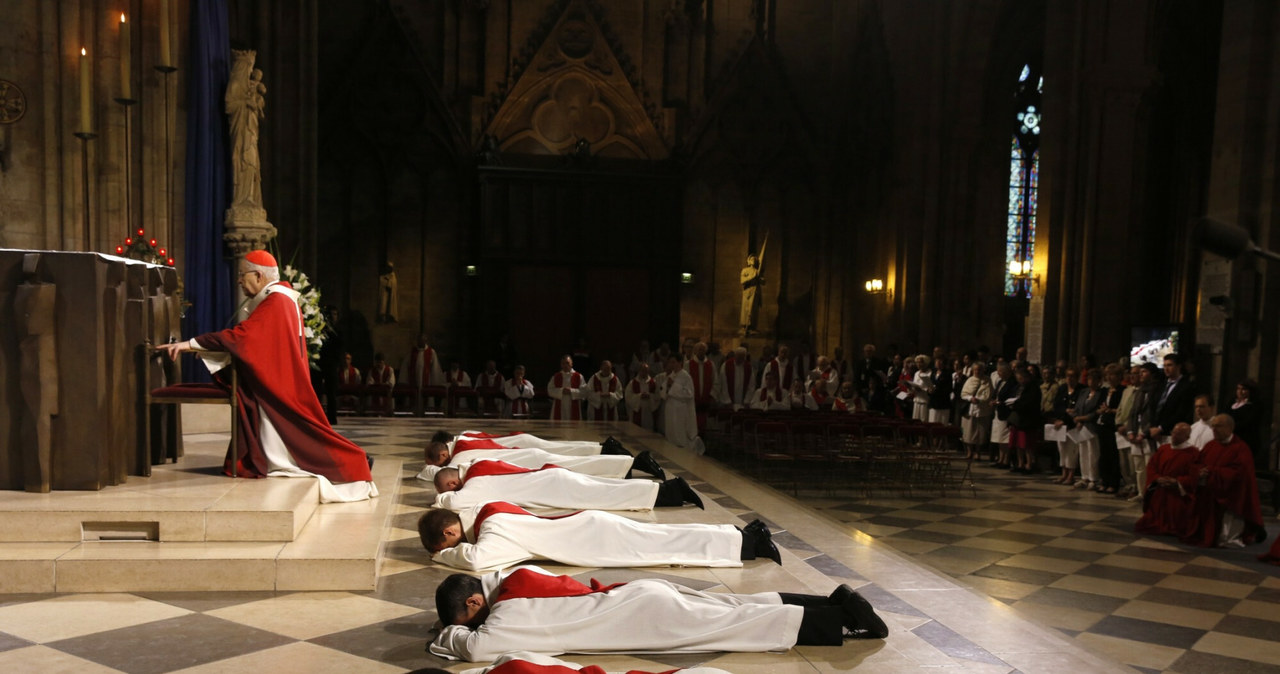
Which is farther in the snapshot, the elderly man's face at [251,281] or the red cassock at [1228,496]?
the red cassock at [1228,496]

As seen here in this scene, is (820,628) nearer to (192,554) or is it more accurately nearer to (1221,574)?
(192,554)

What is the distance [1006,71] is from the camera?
2134 cm

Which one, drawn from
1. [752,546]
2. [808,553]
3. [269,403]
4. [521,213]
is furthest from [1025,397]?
[521,213]

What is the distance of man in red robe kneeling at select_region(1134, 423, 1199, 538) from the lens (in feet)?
29.0

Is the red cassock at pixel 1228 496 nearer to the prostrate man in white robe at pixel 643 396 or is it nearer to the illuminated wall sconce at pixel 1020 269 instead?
the prostrate man in white robe at pixel 643 396

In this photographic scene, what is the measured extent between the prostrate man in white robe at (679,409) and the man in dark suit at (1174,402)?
6.38 metres

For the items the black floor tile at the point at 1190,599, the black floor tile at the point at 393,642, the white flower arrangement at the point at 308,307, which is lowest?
the black floor tile at the point at 1190,599

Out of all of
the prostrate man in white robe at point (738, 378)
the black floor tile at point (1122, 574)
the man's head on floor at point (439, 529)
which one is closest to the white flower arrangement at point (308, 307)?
the man's head on floor at point (439, 529)

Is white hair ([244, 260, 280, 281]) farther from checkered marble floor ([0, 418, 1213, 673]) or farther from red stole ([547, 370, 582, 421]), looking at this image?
red stole ([547, 370, 582, 421])

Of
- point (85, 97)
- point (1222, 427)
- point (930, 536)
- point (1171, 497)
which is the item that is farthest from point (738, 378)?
point (85, 97)

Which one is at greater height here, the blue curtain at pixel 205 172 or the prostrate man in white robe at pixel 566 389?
the blue curtain at pixel 205 172

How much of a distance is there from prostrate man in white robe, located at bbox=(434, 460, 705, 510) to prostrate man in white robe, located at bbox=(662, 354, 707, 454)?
683cm

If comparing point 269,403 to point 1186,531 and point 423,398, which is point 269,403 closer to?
point 1186,531

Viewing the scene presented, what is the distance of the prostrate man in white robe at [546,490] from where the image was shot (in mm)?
6883
